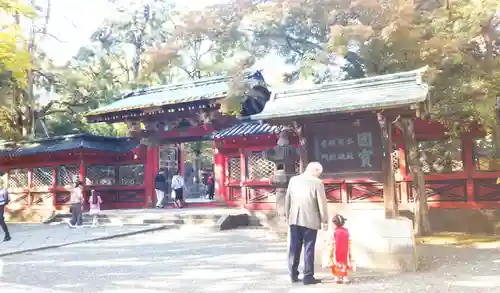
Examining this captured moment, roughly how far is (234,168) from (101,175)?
6242 mm

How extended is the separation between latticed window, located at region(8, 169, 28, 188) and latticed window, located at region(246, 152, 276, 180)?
1099 centimetres

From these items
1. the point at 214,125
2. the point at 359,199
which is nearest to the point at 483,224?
the point at 359,199

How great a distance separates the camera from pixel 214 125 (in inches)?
699

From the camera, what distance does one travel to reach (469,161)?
41.8ft

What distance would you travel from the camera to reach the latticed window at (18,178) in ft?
67.6

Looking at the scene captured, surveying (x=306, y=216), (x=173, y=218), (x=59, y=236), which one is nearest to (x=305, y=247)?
(x=306, y=216)

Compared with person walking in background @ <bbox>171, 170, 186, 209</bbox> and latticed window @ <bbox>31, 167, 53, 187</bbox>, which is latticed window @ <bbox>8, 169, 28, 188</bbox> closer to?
latticed window @ <bbox>31, 167, 53, 187</bbox>

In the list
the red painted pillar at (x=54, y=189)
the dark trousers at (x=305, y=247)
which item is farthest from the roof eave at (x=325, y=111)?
the red painted pillar at (x=54, y=189)

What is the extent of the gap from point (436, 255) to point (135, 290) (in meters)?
5.72

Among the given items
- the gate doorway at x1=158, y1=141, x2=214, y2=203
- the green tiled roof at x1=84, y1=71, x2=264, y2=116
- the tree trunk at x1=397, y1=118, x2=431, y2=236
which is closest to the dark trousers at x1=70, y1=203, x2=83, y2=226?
the gate doorway at x1=158, y1=141, x2=214, y2=203

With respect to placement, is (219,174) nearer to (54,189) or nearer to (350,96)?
(54,189)

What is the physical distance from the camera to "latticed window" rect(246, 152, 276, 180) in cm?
1603

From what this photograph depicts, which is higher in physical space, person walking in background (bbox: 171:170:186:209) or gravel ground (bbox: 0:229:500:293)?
person walking in background (bbox: 171:170:186:209)

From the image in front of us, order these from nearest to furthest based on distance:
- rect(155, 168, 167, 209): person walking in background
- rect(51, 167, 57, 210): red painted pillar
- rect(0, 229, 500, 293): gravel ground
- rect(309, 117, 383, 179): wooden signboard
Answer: rect(0, 229, 500, 293): gravel ground
rect(309, 117, 383, 179): wooden signboard
rect(155, 168, 167, 209): person walking in background
rect(51, 167, 57, 210): red painted pillar
